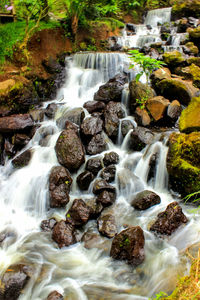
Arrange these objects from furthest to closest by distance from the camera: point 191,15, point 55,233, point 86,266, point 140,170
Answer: point 191,15 < point 140,170 < point 55,233 < point 86,266

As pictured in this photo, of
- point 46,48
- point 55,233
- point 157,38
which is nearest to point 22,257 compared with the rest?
point 55,233

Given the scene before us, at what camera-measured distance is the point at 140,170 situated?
6.19 metres

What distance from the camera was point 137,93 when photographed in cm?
759

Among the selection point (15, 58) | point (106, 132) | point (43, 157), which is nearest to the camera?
point (43, 157)

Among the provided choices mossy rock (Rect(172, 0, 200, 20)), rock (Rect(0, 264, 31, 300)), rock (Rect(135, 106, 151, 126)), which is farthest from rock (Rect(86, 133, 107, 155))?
mossy rock (Rect(172, 0, 200, 20))

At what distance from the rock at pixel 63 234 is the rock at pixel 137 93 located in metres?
4.54

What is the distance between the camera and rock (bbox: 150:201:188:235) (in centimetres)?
452

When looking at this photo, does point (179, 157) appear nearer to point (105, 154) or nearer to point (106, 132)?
point (105, 154)

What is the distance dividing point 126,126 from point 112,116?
56 centimetres

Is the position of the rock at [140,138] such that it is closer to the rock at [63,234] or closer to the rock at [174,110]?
the rock at [174,110]

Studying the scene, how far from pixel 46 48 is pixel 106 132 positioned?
18.3 feet

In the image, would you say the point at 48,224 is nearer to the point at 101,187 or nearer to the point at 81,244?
the point at 81,244

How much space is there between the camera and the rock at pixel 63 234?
179 inches

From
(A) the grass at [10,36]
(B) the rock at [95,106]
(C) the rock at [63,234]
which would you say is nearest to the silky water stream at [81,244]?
(C) the rock at [63,234]
